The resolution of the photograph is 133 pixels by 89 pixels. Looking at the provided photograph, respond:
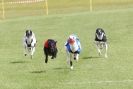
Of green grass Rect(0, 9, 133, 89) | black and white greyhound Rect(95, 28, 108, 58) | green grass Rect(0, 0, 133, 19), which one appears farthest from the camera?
green grass Rect(0, 0, 133, 19)

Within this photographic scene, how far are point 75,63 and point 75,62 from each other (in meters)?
0.27

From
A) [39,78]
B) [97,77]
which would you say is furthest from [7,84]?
[97,77]

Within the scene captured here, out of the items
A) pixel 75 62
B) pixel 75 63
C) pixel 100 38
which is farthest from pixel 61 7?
pixel 75 63

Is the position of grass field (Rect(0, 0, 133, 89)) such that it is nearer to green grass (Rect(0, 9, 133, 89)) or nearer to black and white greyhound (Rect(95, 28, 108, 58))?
green grass (Rect(0, 9, 133, 89))

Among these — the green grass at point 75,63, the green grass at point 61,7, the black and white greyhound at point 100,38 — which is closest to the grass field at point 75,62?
the green grass at point 75,63

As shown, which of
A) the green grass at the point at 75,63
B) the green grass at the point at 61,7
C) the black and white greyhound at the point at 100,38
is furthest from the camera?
the green grass at the point at 61,7

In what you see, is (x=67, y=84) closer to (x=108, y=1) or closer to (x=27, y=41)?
(x=27, y=41)

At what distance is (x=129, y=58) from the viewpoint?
24.6 meters

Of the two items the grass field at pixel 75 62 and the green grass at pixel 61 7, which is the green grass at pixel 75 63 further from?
the green grass at pixel 61 7

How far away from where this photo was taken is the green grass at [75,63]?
1934 centimetres

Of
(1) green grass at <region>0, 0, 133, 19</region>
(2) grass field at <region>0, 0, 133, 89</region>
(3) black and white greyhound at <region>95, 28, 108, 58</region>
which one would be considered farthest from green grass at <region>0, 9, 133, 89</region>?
(1) green grass at <region>0, 0, 133, 19</region>

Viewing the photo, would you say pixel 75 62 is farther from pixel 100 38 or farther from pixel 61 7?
pixel 61 7

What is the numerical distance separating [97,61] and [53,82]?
16.3 feet

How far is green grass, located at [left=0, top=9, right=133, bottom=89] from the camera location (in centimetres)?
1934
